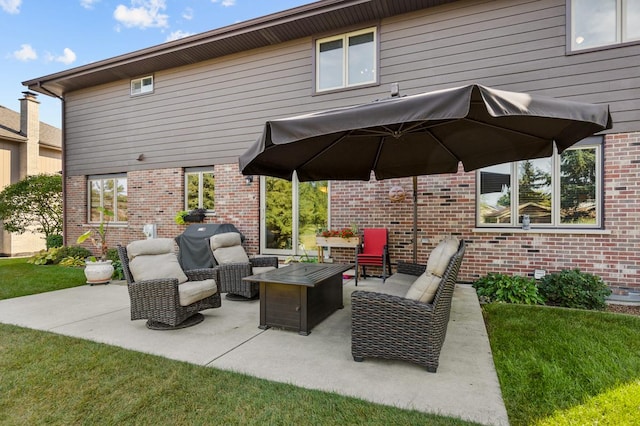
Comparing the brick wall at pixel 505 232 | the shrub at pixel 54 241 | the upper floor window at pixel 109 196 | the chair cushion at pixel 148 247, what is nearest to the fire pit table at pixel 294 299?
the chair cushion at pixel 148 247

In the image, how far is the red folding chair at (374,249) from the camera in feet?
19.6

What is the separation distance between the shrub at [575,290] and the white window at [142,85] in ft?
32.2

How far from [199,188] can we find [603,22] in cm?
832

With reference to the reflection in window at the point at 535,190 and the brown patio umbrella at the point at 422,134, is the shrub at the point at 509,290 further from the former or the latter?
the brown patio umbrella at the point at 422,134

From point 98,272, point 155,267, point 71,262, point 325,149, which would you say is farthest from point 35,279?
point 325,149

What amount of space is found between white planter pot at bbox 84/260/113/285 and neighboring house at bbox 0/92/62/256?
8617 mm

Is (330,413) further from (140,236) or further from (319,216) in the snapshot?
(140,236)

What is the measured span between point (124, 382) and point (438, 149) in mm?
4192

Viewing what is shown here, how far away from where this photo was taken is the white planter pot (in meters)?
6.33

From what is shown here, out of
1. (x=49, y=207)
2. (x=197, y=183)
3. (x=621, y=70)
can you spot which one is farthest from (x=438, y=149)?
(x=49, y=207)

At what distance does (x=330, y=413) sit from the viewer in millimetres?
2188

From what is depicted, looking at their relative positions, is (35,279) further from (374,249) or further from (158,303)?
(374,249)

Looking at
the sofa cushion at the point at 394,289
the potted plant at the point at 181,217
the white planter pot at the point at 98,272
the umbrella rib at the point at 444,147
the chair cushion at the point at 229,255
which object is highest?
the umbrella rib at the point at 444,147

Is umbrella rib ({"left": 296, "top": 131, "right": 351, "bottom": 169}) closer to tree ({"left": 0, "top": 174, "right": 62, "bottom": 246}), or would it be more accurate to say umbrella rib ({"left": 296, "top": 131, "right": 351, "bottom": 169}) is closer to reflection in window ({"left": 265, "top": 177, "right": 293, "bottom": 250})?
reflection in window ({"left": 265, "top": 177, "right": 293, "bottom": 250})
